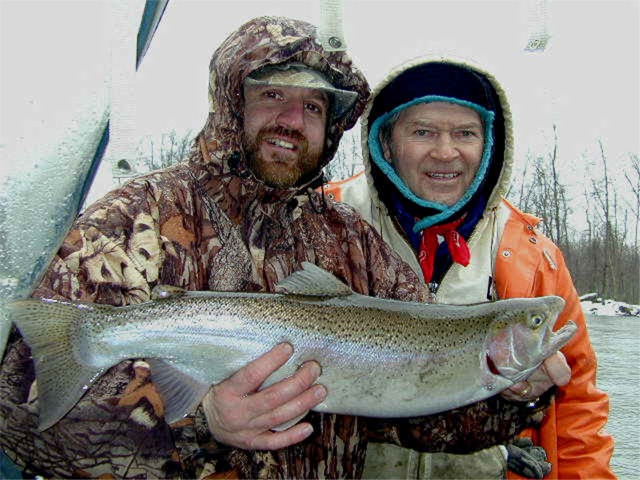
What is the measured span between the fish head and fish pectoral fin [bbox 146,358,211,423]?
1.33 meters

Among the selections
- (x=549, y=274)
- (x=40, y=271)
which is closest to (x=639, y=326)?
(x=549, y=274)

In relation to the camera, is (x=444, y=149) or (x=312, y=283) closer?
(x=312, y=283)

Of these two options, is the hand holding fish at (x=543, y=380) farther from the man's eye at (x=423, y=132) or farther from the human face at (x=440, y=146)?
the man's eye at (x=423, y=132)

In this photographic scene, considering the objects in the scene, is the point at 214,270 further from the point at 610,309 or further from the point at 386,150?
the point at 610,309

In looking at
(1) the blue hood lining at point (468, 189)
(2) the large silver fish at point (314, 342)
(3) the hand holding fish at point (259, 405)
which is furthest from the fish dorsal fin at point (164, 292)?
(1) the blue hood lining at point (468, 189)

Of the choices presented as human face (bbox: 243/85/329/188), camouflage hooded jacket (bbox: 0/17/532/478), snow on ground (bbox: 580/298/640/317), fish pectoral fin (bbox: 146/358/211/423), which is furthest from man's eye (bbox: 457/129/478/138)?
snow on ground (bbox: 580/298/640/317)

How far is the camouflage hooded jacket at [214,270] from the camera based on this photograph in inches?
96.7

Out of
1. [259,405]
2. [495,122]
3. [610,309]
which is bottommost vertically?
[610,309]

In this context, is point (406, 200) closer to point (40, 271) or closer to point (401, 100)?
point (401, 100)

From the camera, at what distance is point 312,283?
283 centimetres

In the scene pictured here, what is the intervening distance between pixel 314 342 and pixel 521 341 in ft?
3.18

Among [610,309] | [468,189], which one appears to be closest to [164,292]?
[468,189]

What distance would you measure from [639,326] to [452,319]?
21066 millimetres

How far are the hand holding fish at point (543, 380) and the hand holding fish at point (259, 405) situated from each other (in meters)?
1.10
